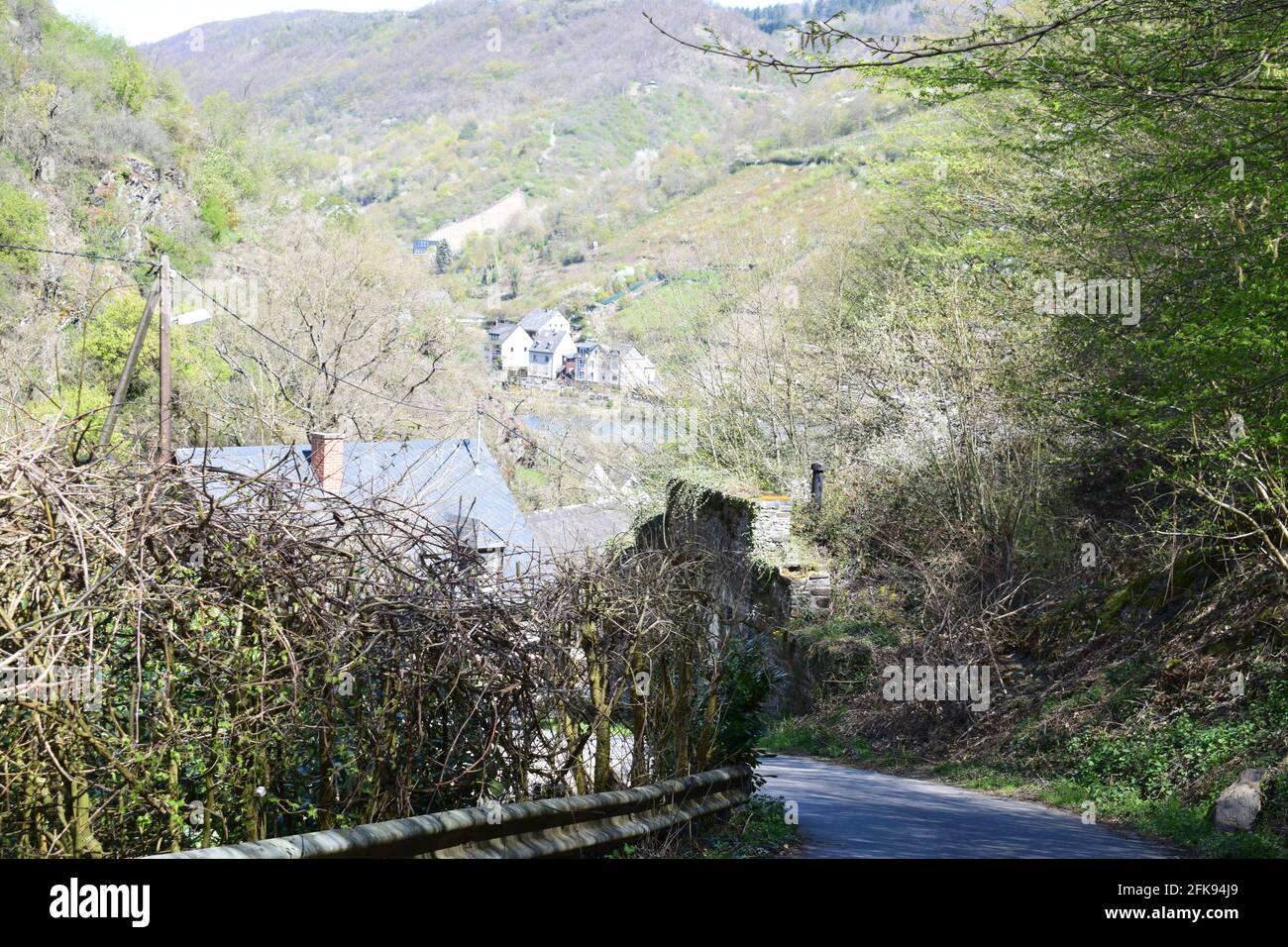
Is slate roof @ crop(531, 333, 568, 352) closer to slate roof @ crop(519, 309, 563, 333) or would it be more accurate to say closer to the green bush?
slate roof @ crop(519, 309, 563, 333)

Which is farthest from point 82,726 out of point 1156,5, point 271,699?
point 1156,5

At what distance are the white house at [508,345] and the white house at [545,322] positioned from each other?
0.60 meters

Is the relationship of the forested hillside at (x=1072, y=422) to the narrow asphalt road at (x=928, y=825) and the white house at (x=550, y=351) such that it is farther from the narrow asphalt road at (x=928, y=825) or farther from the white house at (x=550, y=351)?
the white house at (x=550, y=351)

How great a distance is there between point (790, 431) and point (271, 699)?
1959 cm

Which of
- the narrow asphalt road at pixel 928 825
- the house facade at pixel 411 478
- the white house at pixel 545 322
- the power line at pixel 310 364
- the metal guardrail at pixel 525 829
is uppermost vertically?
the white house at pixel 545 322

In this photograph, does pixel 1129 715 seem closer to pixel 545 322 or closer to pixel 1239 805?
pixel 1239 805

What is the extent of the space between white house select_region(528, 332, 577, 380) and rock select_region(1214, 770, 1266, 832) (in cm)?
4831

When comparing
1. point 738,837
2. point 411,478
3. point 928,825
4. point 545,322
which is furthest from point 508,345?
point 411,478

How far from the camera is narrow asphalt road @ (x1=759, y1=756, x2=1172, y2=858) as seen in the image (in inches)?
306

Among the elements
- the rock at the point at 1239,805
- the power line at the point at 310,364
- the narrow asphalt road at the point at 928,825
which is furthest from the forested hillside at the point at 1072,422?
the power line at the point at 310,364

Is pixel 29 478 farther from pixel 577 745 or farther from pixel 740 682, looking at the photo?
pixel 740 682

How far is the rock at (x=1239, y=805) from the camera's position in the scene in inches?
326
